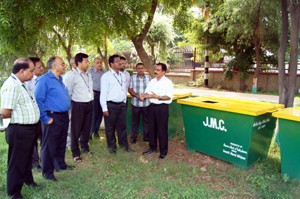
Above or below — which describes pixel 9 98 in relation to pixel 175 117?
above

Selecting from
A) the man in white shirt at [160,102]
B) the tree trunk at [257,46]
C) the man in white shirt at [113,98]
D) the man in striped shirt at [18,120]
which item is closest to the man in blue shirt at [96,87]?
the man in white shirt at [113,98]

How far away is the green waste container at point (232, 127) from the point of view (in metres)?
3.76

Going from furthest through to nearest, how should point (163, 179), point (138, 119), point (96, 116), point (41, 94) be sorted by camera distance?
point (96, 116) → point (138, 119) → point (163, 179) → point (41, 94)

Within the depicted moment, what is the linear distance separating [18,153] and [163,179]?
1.84 metres

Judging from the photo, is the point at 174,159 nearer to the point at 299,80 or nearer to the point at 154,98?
the point at 154,98

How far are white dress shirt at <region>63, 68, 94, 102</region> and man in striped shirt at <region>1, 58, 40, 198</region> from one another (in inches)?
45.6

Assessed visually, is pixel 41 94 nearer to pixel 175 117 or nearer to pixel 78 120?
pixel 78 120

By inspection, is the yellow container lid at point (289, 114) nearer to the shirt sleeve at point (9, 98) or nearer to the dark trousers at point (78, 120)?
the dark trousers at point (78, 120)

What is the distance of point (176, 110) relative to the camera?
541cm

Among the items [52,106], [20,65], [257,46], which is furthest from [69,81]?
Answer: [257,46]

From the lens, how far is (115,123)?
15.3 ft

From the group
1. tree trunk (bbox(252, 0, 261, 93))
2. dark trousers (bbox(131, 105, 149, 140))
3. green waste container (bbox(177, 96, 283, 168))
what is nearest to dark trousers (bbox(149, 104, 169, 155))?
green waste container (bbox(177, 96, 283, 168))

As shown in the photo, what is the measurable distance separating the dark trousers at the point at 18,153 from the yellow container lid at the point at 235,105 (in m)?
2.43

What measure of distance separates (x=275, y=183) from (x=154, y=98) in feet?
6.71
